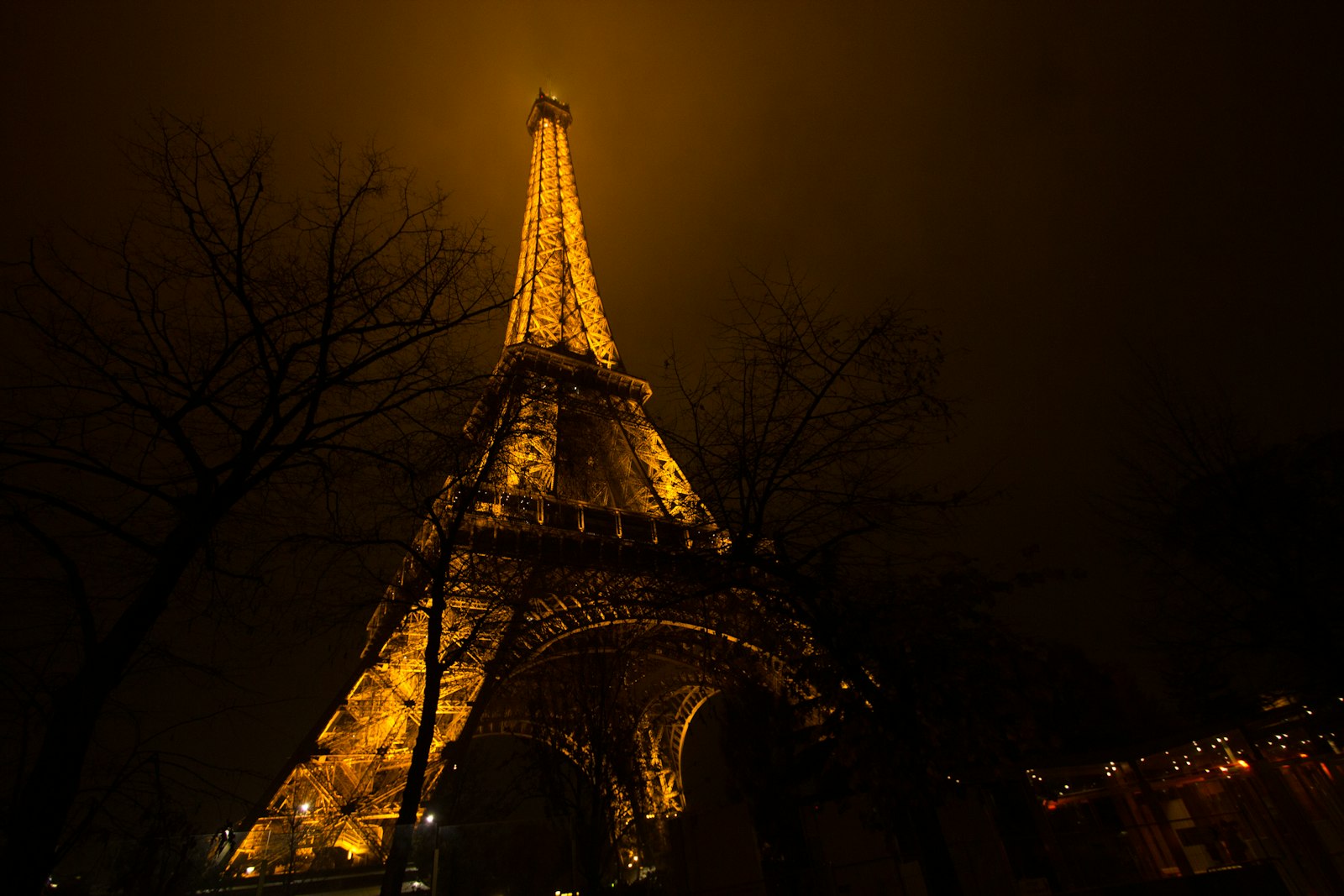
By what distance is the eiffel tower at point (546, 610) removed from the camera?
8367 millimetres

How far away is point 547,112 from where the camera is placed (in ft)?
165

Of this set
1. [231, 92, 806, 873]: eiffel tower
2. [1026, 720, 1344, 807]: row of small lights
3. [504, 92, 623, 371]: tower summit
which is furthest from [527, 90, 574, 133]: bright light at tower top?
[1026, 720, 1344, 807]: row of small lights

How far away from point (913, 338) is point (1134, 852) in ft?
40.3

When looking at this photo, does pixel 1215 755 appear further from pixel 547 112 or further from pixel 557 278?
pixel 547 112

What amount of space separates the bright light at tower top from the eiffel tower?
15.6 m

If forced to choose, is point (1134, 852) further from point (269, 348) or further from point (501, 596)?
point (269, 348)

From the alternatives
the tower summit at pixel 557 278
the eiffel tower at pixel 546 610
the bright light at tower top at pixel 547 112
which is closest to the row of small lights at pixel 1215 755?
the eiffel tower at pixel 546 610

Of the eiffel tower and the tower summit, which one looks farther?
the tower summit

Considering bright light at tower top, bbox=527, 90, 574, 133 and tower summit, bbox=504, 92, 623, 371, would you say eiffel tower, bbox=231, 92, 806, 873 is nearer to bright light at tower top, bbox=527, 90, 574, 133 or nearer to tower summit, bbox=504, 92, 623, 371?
tower summit, bbox=504, 92, 623, 371

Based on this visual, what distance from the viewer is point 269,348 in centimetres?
535

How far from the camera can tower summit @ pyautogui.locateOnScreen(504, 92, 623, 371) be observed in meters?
31.9

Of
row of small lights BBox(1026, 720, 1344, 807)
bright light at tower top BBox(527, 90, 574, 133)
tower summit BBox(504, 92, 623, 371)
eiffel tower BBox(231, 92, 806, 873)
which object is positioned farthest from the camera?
bright light at tower top BBox(527, 90, 574, 133)

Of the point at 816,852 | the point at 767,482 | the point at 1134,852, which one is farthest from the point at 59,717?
the point at 1134,852

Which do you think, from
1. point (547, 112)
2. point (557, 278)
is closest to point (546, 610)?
point (557, 278)
